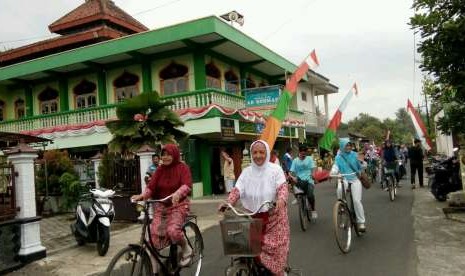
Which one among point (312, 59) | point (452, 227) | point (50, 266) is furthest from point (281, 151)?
point (50, 266)

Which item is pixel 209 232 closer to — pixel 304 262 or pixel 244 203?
pixel 304 262

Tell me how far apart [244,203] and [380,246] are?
3.39 m

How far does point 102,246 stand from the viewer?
7.72 meters

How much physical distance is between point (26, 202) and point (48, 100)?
16757 mm

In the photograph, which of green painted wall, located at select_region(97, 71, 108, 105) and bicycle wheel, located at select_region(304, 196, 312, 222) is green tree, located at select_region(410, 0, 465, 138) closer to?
bicycle wheel, located at select_region(304, 196, 312, 222)

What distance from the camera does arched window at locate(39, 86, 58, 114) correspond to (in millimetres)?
22734

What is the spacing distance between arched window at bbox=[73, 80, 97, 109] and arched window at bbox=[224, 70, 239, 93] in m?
6.14

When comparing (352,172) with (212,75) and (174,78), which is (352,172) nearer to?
(212,75)

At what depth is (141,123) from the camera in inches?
479

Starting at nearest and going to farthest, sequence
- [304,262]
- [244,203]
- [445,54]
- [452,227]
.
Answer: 1. [244,203]
2. [304,262]
3. [445,54]
4. [452,227]

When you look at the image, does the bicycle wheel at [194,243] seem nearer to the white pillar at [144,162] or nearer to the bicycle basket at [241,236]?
the bicycle basket at [241,236]

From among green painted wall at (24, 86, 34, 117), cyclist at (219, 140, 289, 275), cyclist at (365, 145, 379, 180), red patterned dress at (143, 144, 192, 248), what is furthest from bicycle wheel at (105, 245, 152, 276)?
green painted wall at (24, 86, 34, 117)

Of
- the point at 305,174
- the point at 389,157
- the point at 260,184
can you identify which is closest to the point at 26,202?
the point at 260,184

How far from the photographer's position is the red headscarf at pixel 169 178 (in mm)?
5484
